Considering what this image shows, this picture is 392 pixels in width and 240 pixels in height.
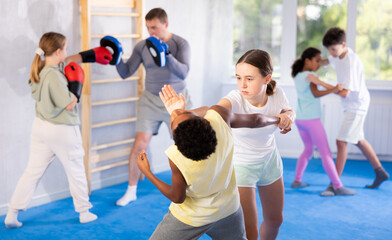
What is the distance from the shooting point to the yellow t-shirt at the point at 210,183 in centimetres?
194

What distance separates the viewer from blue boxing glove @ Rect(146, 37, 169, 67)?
393cm

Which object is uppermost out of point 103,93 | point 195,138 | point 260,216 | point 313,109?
point 195,138

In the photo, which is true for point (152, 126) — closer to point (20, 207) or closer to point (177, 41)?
point (177, 41)

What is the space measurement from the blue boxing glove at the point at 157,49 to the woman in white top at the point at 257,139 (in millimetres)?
1540

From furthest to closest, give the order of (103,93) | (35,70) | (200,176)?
(103,93)
(35,70)
(200,176)

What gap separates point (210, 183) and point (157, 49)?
2129 mm

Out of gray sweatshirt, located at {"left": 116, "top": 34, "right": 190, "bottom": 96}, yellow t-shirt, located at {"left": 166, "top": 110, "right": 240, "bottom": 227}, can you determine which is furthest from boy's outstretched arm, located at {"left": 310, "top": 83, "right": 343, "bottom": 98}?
yellow t-shirt, located at {"left": 166, "top": 110, "right": 240, "bottom": 227}

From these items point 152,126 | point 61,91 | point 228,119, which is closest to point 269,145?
point 228,119

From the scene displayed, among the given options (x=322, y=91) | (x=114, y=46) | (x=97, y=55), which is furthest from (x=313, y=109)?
(x=97, y=55)

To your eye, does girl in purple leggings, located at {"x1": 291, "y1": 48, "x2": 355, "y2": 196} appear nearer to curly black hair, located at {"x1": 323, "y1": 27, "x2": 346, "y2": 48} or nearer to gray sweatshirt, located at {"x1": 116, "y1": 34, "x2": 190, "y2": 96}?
curly black hair, located at {"x1": 323, "y1": 27, "x2": 346, "y2": 48}

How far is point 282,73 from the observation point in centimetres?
615

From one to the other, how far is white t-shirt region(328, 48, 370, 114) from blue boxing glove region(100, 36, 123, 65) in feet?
6.43

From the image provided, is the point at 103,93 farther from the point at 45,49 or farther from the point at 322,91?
the point at 322,91

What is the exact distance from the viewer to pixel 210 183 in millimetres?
1992
